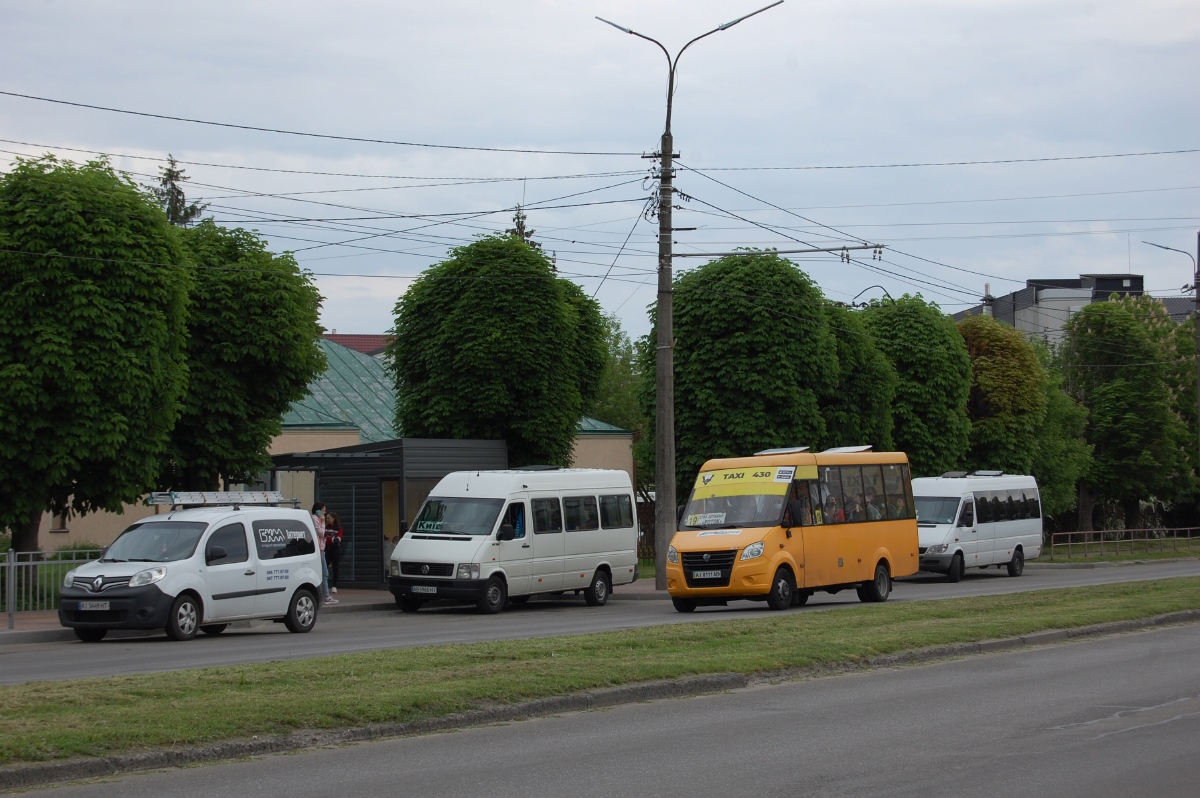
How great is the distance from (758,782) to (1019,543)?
3363 cm

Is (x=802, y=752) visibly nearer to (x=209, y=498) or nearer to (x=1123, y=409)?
(x=209, y=498)

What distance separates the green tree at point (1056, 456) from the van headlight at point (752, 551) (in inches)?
1309

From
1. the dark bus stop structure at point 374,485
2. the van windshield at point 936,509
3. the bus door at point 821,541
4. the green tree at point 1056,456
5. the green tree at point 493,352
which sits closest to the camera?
the bus door at point 821,541

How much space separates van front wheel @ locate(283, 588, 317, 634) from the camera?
2084cm

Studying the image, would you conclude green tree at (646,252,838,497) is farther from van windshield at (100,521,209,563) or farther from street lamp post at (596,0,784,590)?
van windshield at (100,521,209,563)

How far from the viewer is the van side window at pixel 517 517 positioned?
84.8 feet

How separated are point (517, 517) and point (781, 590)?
5368 millimetres

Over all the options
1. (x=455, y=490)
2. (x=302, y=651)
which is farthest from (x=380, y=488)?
(x=302, y=651)

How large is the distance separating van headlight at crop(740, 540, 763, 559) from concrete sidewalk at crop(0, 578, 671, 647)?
7525 mm

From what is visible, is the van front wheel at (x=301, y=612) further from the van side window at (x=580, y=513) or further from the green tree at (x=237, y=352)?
the green tree at (x=237, y=352)

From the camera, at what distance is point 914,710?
36.9 feet

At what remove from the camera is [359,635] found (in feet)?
65.3

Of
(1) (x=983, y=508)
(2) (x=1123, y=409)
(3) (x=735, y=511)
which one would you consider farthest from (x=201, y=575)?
(2) (x=1123, y=409)

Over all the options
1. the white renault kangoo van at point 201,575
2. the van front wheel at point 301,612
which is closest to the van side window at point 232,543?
the white renault kangoo van at point 201,575
